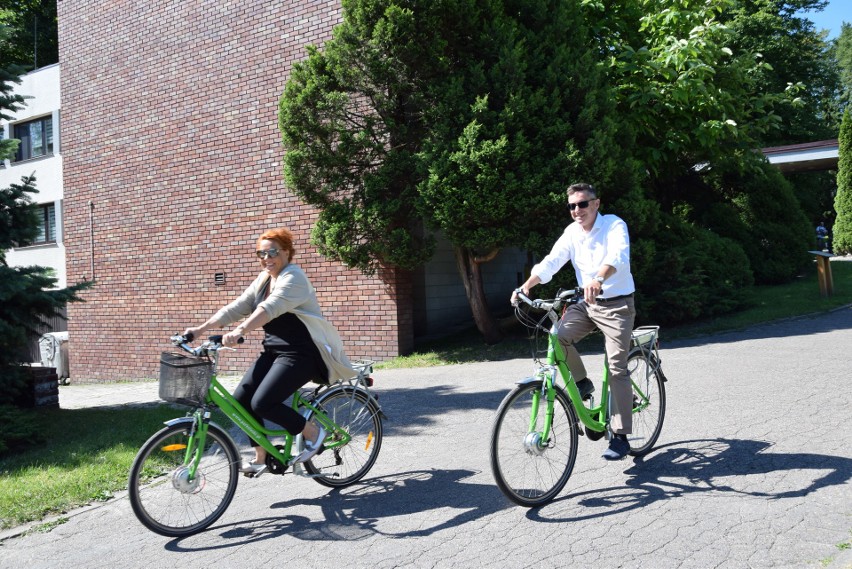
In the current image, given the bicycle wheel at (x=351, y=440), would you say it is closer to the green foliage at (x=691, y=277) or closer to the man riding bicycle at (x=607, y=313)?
the man riding bicycle at (x=607, y=313)

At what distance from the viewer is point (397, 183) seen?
11031 millimetres

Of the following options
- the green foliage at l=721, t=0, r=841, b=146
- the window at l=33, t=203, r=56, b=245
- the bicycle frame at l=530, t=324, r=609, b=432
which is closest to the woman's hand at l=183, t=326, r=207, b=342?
the bicycle frame at l=530, t=324, r=609, b=432

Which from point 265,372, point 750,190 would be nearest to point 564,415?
point 265,372

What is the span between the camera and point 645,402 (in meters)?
5.42

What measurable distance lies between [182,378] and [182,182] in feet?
36.6

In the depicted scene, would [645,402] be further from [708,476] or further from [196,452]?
[196,452]

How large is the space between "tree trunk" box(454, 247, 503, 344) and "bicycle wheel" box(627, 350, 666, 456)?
6.18 metres

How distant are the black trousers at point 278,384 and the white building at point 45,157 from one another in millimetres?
21600

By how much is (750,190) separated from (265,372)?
15280 millimetres

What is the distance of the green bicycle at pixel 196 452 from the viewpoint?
432 centimetres

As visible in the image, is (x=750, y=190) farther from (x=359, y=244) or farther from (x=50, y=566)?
(x=50, y=566)

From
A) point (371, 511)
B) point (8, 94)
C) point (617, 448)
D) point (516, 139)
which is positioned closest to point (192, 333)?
point (371, 511)

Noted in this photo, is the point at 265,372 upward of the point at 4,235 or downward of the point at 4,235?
downward

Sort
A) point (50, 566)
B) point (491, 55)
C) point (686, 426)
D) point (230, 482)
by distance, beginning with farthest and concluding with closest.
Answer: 1. point (491, 55)
2. point (686, 426)
3. point (230, 482)
4. point (50, 566)
